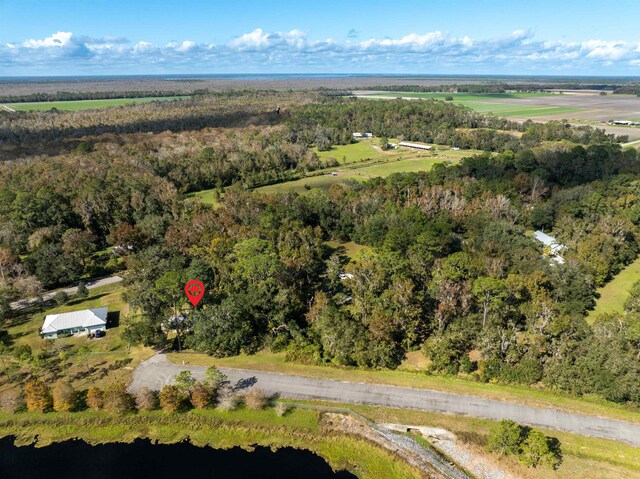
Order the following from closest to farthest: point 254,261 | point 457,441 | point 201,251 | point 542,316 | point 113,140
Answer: point 457,441 → point 542,316 → point 254,261 → point 201,251 → point 113,140

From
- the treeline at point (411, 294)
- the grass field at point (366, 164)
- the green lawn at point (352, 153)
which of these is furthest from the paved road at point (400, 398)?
the green lawn at point (352, 153)

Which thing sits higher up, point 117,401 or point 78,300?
point 117,401

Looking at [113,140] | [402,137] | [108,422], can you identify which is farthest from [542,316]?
[402,137]

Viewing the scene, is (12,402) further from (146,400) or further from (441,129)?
(441,129)

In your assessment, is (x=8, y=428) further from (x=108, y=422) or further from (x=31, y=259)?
(x=31, y=259)

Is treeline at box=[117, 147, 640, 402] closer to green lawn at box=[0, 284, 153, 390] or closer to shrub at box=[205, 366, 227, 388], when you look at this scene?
green lawn at box=[0, 284, 153, 390]

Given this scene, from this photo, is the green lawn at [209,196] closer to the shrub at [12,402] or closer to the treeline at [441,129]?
the treeline at [441,129]

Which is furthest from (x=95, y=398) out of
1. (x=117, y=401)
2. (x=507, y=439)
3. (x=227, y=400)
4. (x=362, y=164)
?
(x=362, y=164)

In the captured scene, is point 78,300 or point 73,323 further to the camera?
point 78,300
